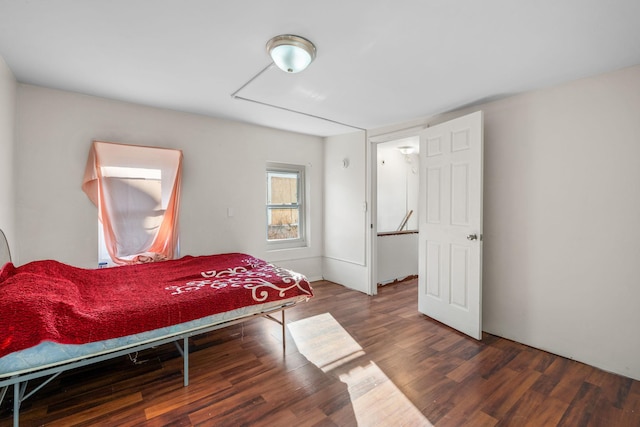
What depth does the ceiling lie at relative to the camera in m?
1.55

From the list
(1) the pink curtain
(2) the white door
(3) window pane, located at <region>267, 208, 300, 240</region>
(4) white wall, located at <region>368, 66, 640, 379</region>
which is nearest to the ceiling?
(4) white wall, located at <region>368, 66, 640, 379</region>

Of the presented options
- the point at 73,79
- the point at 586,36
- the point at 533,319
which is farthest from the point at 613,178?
the point at 73,79

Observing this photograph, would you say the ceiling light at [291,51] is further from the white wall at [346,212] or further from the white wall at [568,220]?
the white wall at [346,212]

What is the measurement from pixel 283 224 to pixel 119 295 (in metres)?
2.56

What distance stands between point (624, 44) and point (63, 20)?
3355 millimetres

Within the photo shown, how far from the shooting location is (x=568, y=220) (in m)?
2.40

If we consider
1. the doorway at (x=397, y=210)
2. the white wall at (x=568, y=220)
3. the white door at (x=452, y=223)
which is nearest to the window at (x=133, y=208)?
the white door at (x=452, y=223)

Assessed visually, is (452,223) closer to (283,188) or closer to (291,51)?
(291,51)

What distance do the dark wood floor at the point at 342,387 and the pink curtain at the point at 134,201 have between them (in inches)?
42.7

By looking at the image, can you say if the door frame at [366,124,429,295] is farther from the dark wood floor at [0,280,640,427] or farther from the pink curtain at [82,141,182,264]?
the pink curtain at [82,141,182,264]

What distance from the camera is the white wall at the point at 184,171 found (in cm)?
261

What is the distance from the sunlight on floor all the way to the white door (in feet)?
3.58

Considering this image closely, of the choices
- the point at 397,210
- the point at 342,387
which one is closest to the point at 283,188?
the point at 397,210

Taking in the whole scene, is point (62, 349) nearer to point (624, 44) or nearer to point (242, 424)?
point (242, 424)
